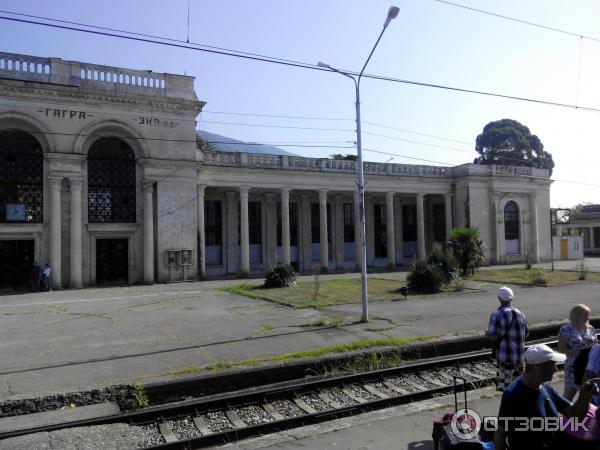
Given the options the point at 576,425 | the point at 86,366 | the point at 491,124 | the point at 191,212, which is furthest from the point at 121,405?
the point at 491,124

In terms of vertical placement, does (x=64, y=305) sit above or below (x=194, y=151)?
below

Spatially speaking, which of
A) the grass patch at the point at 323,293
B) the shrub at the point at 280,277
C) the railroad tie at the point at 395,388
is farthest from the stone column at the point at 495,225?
the railroad tie at the point at 395,388

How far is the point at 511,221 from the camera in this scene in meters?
38.6

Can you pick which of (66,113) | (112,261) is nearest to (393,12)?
(66,113)

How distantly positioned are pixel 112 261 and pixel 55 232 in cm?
352

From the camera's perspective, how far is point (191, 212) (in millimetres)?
26938

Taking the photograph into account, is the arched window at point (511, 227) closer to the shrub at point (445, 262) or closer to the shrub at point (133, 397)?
the shrub at point (445, 262)

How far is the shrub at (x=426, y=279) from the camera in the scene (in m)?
19.3

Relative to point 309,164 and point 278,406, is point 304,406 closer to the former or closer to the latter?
point 278,406

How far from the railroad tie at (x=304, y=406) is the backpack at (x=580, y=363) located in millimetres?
3384

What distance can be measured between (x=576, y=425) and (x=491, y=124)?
7228 cm

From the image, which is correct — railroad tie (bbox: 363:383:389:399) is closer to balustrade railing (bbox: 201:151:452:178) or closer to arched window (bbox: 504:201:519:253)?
balustrade railing (bbox: 201:151:452:178)

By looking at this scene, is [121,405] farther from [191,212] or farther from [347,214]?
[347,214]

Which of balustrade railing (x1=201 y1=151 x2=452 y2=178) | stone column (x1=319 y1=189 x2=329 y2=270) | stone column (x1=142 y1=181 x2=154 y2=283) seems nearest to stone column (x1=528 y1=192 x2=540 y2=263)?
balustrade railing (x1=201 y1=151 x2=452 y2=178)
